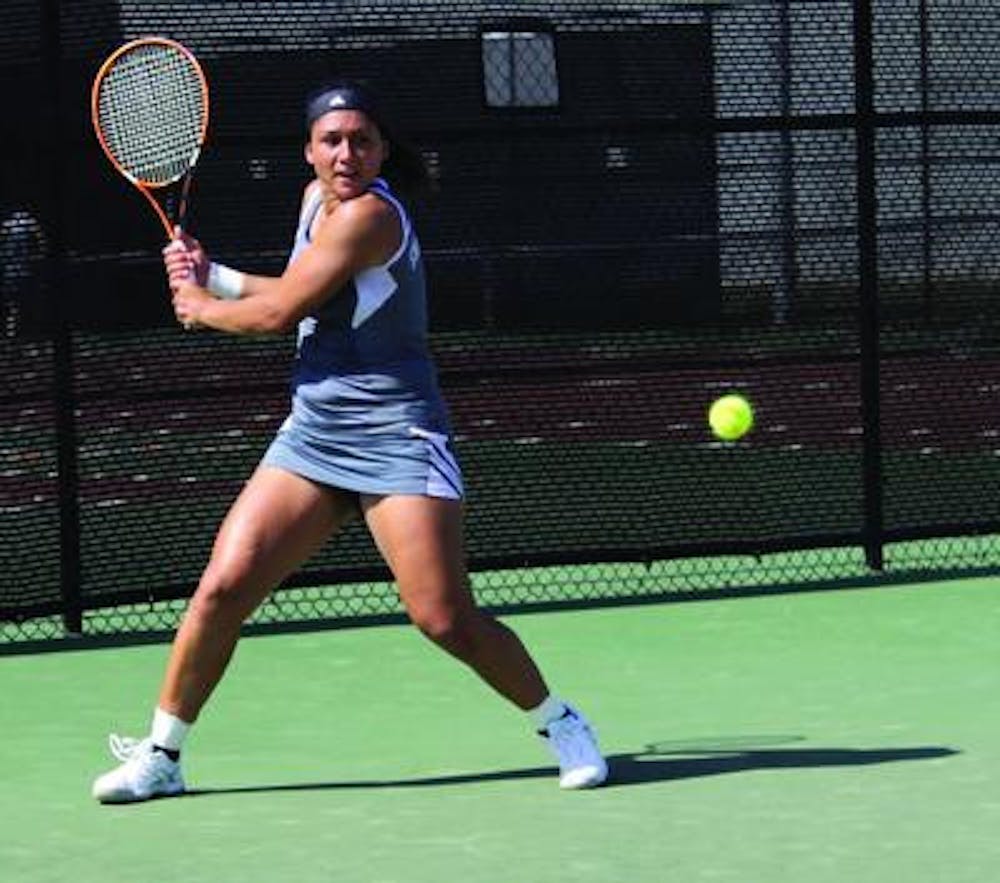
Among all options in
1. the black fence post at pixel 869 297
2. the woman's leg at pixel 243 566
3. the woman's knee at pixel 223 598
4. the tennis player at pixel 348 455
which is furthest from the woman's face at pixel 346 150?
the black fence post at pixel 869 297

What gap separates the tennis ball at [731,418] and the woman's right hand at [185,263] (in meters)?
3.90

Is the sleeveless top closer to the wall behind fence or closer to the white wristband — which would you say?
the white wristband

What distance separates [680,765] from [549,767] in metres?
0.32

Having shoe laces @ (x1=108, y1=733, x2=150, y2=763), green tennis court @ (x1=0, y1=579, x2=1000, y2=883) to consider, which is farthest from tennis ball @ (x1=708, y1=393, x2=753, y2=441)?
shoe laces @ (x1=108, y1=733, x2=150, y2=763)

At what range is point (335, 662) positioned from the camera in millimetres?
8945

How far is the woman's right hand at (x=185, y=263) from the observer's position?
6609mm

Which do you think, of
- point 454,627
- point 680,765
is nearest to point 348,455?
point 454,627

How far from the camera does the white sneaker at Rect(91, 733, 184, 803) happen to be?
6.79m

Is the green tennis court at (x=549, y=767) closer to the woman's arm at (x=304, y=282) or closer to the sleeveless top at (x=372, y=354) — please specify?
the sleeveless top at (x=372, y=354)

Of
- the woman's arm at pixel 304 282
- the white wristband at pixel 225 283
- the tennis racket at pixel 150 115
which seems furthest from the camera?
the tennis racket at pixel 150 115

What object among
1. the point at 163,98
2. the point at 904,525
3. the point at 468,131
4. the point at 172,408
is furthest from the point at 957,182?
the point at 163,98

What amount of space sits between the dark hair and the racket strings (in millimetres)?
659

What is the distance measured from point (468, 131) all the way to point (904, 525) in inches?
92.7

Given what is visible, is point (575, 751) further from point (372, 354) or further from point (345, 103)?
point (345, 103)
